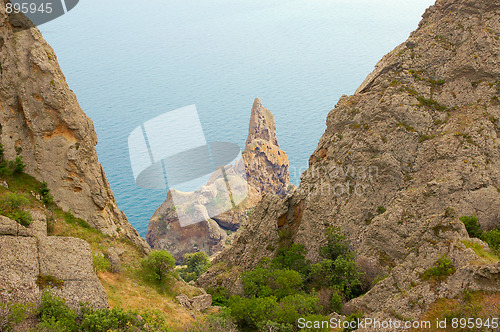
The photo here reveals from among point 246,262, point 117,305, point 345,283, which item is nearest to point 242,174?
point 246,262

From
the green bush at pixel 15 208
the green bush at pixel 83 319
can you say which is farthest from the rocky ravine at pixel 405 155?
the green bush at pixel 15 208

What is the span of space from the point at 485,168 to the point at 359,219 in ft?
43.8

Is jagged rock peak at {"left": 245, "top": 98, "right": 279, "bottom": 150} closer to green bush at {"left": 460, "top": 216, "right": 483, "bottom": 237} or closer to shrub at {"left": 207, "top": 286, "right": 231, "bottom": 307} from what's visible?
shrub at {"left": 207, "top": 286, "right": 231, "bottom": 307}

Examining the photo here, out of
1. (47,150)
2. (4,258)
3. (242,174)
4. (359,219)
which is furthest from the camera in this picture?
(242,174)

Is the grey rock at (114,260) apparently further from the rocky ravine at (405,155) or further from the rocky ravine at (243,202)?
the rocky ravine at (243,202)

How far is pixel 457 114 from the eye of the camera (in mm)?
47500

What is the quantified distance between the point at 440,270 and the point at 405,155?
70.6ft

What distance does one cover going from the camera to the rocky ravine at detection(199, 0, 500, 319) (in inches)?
1689

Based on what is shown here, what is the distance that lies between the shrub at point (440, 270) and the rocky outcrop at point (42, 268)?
2172 cm

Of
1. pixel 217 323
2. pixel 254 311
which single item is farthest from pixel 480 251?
pixel 217 323

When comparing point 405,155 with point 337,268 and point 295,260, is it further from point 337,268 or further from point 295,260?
point 295,260

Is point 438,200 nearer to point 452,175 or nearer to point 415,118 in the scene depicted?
point 452,175

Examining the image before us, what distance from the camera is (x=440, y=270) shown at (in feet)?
92.0

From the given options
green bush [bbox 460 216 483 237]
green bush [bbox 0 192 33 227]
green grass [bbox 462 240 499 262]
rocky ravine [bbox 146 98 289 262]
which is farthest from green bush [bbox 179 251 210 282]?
green grass [bbox 462 240 499 262]
